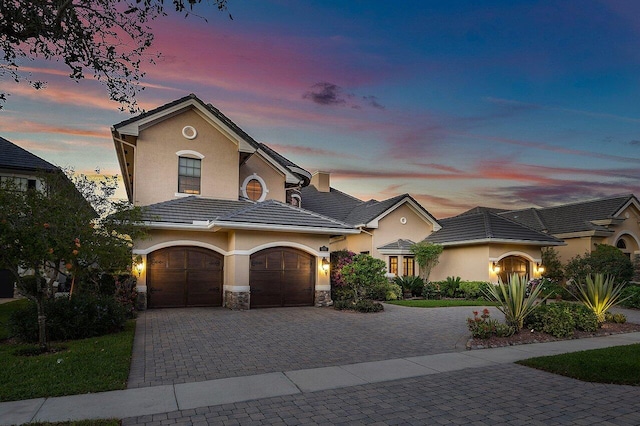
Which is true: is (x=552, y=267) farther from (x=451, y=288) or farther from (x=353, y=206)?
(x=353, y=206)

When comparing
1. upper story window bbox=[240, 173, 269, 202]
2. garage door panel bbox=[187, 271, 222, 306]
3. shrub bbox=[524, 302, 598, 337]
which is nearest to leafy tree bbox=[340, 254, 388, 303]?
garage door panel bbox=[187, 271, 222, 306]

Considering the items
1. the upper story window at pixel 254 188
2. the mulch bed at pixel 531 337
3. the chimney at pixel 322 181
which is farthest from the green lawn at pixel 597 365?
the chimney at pixel 322 181

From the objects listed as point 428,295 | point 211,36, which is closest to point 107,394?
point 211,36

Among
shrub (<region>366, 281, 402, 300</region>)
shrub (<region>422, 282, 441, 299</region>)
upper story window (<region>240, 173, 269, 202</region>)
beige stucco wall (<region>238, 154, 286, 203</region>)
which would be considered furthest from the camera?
shrub (<region>422, 282, 441, 299</region>)

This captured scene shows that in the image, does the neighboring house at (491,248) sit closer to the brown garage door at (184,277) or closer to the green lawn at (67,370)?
the brown garage door at (184,277)

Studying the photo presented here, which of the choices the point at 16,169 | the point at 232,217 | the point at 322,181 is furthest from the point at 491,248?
the point at 16,169

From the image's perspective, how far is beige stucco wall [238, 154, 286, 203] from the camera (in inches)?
864

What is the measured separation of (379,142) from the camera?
19.9 m

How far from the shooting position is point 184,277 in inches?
661

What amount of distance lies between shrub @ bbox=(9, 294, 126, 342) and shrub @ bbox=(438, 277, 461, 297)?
17.5 meters

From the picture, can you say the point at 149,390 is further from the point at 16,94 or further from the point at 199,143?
the point at 199,143

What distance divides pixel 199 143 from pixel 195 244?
528 centimetres

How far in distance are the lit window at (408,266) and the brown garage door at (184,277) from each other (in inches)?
486

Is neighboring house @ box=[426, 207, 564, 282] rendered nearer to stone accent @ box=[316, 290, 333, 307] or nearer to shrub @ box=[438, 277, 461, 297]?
A: shrub @ box=[438, 277, 461, 297]
